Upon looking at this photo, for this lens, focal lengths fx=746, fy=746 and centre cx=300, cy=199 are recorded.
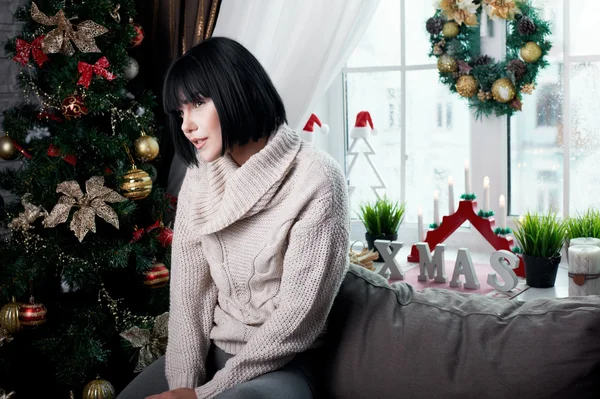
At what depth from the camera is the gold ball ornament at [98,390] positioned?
2.15 metres

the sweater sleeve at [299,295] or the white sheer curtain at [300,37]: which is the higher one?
the white sheer curtain at [300,37]

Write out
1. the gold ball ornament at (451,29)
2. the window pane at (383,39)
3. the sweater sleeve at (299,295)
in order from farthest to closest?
the window pane at (383,39)
the gold ball ornament at (451,29)
the sweater sleeve at (299,295)

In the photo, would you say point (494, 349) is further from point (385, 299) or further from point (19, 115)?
point (19, 115)

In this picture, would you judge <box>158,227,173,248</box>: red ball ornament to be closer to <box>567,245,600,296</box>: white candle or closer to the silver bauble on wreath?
the silver bauble on wreath

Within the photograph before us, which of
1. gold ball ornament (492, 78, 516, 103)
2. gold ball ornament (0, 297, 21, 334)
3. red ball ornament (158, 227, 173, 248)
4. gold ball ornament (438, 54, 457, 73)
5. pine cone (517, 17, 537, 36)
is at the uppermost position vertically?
pine cone (517, 17, 537, 36)

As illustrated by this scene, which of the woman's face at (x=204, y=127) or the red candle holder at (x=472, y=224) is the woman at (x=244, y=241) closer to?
the woman's face at (x=204, y=127)

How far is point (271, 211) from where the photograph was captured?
61.7 inches

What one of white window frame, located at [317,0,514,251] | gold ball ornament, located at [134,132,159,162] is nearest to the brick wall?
gold ball ornament, located at [134,132,159,162]

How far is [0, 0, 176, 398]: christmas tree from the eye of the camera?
2.15m

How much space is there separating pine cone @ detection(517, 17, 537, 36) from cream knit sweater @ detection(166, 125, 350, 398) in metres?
1.07

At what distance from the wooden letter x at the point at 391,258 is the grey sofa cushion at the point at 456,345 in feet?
1.76

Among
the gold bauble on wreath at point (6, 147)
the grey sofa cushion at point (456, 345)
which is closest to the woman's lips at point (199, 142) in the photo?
the grey sofa cushion at point (456, 345)

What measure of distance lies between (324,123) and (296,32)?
0.62 m

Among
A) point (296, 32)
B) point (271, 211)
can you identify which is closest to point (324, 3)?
point (296, 32)
